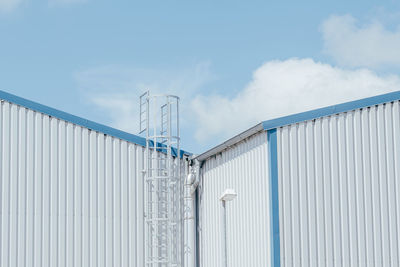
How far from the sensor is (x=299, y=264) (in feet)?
64.1

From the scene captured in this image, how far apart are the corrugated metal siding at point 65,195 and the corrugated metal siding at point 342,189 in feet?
17.6

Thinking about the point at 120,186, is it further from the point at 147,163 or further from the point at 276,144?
the point at 276,144

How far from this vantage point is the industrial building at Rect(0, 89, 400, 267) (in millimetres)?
19766

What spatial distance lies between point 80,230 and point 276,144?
6645mm

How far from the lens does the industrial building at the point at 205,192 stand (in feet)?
64.8

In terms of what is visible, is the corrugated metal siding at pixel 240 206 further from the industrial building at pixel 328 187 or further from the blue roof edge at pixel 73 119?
the blue roof edge at pixel 73 119

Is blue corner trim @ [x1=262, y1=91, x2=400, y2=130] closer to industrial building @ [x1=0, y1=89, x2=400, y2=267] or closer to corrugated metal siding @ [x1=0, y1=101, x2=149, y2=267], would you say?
industrial building @ [x1=0, y1=89, x2=400, y2=267]

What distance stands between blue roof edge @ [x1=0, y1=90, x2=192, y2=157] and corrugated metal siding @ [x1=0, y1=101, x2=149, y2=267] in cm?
16

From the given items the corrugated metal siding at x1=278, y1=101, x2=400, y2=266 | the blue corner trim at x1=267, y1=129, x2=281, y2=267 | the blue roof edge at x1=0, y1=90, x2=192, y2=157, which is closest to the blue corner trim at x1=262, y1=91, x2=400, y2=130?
the corrugated metal siding at x1=278, y1=101, x2=400, y2=266

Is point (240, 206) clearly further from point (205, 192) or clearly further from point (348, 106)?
point (348, 106)


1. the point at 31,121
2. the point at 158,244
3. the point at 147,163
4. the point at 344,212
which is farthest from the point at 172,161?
the point at 344,212

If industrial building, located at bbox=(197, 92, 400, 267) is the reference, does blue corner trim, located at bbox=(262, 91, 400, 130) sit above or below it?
above

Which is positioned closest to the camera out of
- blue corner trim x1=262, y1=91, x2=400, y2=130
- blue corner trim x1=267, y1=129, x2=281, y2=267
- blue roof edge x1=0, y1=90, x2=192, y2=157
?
blue corner trim x1=267, y1=129, x2=281, y2=267

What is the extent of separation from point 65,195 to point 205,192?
15.4ft
